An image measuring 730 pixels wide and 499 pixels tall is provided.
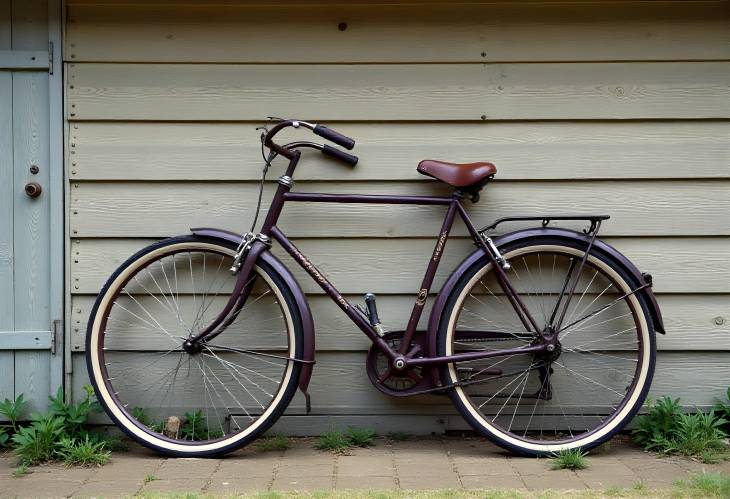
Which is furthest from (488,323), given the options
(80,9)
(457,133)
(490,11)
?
(80,9)

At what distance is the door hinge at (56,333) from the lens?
11.8ft

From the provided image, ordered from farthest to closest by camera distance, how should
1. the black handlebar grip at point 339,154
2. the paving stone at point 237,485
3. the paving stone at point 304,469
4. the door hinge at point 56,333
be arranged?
the door hinge at point 56,333, the black handlebar grip at point 339,154, the paving stone at point 304,469, the paving stone at point 237,485

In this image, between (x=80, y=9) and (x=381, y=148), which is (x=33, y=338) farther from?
(x=381, y=148)

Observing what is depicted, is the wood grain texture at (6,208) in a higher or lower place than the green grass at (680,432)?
higher

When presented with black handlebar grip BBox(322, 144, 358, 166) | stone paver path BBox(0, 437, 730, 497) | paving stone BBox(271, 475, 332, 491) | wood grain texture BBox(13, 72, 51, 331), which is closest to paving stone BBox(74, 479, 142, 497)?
stone paver path BBox(0, 437, 730, 497)

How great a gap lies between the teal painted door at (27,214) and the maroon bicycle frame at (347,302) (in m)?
0.78

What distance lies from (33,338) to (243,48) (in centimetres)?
165

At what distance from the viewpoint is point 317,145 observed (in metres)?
3.49

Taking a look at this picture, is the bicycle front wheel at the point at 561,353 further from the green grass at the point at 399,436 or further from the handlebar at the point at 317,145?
the handlebar at the point at 317,145

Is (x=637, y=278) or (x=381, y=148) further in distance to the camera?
(x=381, y=148)

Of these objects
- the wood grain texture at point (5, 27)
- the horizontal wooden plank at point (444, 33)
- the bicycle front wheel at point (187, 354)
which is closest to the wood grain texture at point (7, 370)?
the bicycle front wheel at point (187, 354)

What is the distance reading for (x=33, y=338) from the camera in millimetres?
3592

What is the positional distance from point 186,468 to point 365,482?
77 centimetres

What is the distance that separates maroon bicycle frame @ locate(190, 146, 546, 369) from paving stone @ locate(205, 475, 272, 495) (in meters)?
0.66
